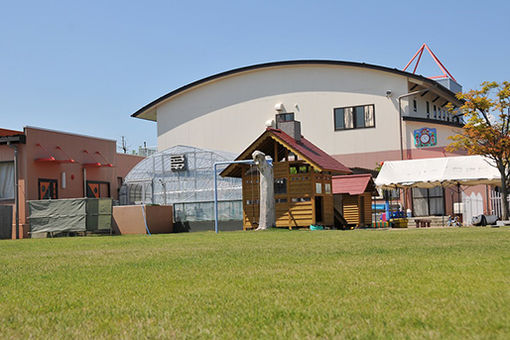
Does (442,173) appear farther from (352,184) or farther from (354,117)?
(354,117)

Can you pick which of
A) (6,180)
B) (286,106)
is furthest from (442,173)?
(6,180)

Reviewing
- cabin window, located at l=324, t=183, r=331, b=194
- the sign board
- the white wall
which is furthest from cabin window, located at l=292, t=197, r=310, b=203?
the sign board

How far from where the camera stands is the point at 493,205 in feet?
121

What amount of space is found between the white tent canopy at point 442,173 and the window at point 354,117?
10.6m

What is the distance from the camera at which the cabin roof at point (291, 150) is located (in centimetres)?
2872

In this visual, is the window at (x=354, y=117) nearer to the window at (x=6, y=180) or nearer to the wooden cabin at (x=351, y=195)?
the wooden cabin at (x=351, y=195)

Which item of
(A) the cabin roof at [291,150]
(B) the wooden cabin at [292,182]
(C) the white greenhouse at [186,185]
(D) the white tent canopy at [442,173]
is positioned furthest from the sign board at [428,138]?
(B) the wooden cabin at [292,182]

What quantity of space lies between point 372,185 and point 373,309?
29.8 metres

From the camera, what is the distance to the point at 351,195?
33.5 m

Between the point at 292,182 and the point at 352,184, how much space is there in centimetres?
520

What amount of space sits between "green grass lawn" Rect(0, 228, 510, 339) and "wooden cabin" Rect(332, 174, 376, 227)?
22827mm

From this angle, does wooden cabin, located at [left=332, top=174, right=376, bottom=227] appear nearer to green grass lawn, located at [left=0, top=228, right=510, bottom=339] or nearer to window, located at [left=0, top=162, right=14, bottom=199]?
window, located at [left=0, top=162, right=14, bottom=199]

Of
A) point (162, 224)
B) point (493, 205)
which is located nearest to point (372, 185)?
point (493, 205)

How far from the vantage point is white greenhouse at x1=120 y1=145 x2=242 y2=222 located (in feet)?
118
